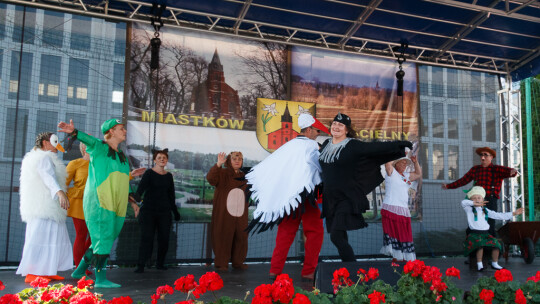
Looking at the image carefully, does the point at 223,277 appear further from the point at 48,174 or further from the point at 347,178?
the point at 48,174

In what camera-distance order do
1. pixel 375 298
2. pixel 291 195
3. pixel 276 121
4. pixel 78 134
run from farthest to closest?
pixel 276 121, pixel 291 195, pixel 78 134, pixel 375 298

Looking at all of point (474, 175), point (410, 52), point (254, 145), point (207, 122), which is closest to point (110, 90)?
point (207, 122)

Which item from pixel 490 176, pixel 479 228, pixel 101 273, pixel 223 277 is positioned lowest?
pixel 223 277

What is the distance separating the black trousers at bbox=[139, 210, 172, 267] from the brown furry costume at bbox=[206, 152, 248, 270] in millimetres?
623

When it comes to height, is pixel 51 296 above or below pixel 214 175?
below

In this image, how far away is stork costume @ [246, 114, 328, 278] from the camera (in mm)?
4371

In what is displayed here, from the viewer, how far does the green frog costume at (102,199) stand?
155 inches

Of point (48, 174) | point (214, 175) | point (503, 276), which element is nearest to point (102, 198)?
point (48, 174)

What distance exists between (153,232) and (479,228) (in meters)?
4.17

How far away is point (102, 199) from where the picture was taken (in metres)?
3.94

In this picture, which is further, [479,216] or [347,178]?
[479,216]

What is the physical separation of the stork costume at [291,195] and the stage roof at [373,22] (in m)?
2.47

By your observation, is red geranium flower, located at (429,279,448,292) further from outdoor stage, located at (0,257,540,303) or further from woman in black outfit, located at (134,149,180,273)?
woman in black outfit, located at (134,149,180,273)

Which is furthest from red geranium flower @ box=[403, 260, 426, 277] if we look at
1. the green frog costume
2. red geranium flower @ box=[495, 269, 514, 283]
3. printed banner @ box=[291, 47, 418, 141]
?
printed banner @ box=[291, 47, 418, 141]
